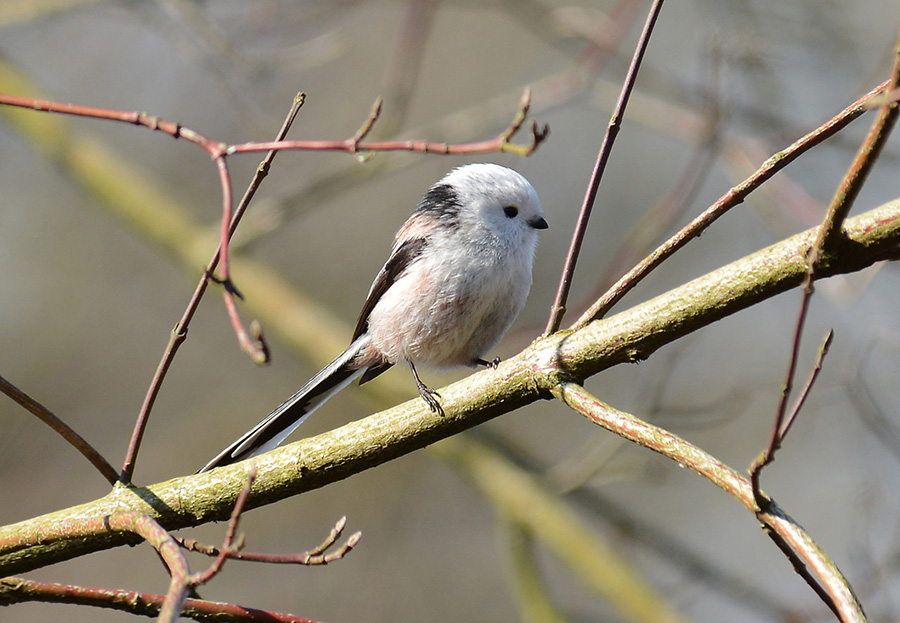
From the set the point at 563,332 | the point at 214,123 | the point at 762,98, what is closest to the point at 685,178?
the point at 762,98

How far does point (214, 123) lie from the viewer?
24.2ft

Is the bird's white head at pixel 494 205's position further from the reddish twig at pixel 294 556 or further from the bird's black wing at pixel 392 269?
the reddish twig at pixel 294 556

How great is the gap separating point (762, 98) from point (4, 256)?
20.5ft

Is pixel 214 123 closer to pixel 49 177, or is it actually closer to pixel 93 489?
pixel 49 177

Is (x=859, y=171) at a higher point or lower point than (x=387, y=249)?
lower

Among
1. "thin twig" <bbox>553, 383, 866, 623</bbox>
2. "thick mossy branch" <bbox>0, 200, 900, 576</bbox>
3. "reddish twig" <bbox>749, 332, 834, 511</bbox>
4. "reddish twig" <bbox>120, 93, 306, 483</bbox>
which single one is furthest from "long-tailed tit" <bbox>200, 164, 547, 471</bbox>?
"reddish twig" <bbox>749, 332, 834, 511</bbox>

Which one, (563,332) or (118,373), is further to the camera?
(118,373)

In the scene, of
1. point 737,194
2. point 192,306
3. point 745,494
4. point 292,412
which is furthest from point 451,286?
point 745,494

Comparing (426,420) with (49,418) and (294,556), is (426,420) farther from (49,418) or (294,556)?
(49,418)

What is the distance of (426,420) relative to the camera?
2037mm

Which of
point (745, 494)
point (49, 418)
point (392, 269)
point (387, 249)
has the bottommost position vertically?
point (745, 494)

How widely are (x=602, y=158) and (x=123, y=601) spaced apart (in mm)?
1456

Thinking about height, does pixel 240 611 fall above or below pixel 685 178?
below

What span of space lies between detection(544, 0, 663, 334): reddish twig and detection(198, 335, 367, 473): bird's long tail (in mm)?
1000
